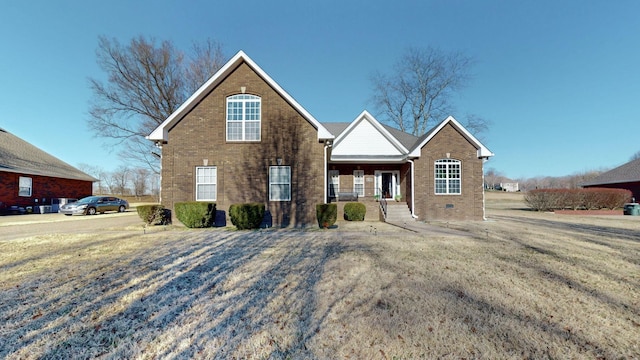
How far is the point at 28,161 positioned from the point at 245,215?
1008 inches

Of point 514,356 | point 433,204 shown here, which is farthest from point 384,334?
point 433,204

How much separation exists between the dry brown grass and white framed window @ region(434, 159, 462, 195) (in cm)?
808

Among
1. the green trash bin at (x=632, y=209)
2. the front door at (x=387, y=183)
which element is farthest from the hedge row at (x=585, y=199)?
the front door at (x=387, y=183)

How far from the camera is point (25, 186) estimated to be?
21141 mm

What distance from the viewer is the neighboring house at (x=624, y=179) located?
86.9 ft

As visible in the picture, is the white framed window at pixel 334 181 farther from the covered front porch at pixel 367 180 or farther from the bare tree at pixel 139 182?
Result: the bare tree at pixel 139 182

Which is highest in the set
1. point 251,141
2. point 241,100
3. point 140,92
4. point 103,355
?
point 140,92

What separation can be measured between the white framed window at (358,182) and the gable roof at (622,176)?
99.0 feet

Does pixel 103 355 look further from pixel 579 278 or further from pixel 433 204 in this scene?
pixel 433 204

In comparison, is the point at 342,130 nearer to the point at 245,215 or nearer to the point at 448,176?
the point at 448,176

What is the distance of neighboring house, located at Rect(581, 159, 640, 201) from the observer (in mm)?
26500

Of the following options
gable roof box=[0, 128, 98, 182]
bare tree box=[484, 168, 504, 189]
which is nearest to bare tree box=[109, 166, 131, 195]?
gable roof box=[0, 128, 98, 182]

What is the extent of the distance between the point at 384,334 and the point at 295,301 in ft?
4.98

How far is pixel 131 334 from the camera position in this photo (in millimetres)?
3291
